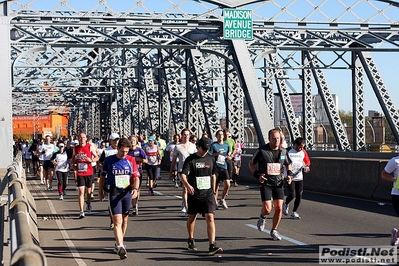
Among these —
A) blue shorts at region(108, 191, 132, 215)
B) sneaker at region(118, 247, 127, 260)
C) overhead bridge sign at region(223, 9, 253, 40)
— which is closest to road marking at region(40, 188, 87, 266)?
sneaker at region(118, 247, 127, 260)

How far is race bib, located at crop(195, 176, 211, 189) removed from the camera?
10492mm

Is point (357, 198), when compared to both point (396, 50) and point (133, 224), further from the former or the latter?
point (396, 50)

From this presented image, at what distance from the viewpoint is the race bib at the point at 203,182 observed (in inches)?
413

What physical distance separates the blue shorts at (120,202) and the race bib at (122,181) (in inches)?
4.2

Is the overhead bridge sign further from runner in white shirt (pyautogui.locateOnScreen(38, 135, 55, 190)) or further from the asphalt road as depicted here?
the asphalt road

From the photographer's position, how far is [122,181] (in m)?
10.6

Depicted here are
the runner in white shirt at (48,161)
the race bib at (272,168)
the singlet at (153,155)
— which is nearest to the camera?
the race bib at (272,168)

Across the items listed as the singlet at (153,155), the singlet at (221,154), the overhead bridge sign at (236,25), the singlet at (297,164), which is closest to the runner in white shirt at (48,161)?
the singlet at (153,155)

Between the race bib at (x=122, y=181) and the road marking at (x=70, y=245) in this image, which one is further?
the race bib at (x=122, y=181)

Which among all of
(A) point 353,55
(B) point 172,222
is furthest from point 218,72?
(B) point 172,222

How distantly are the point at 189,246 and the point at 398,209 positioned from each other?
9.56 feet

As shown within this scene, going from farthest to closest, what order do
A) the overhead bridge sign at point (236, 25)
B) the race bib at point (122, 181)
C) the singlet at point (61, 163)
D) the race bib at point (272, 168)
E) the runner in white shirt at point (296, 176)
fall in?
the overhead bridge sign at point (236, 25)
the singlet at point (61, 163)
the runner in white shirt at point (296, 176)
the race bib at point (272, 168)
the race bib at point (122, 181)

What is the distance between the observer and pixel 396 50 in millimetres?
31156

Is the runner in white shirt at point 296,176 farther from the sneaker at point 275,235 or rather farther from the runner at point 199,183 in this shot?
the runner at point 199,183
